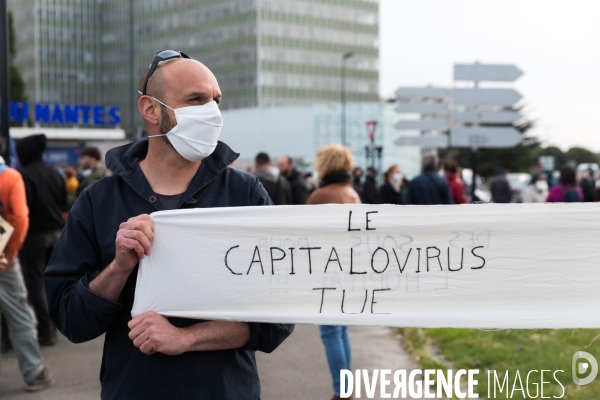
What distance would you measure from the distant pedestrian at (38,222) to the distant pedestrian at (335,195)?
11.2ft

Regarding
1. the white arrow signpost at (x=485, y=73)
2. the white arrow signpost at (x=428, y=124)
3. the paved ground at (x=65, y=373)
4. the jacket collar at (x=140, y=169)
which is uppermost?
the white arrow signpost at (x=485, y=73)

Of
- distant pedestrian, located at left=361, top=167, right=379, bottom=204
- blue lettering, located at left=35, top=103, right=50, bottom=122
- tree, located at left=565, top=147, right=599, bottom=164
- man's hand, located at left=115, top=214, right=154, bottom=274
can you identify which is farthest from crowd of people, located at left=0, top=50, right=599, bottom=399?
tree, located at left=565, top=147, right=599, bottom=164

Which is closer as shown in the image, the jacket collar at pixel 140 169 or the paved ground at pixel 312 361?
the jacket collar at pixel 140 169

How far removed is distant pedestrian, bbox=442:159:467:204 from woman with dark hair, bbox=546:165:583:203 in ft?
9.04

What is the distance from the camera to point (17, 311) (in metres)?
6.39

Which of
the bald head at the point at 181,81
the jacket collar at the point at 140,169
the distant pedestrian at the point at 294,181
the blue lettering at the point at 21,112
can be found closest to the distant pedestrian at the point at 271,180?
the distant pedestrian at the point at 294,181

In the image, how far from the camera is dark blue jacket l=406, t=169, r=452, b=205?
34.9 ft

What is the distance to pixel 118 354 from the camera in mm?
2668

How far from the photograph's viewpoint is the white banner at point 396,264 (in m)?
2.96

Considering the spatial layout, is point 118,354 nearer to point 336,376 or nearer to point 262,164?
point 336,376

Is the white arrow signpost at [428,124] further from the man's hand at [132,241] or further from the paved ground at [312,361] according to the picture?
the man's hand at [132,241]

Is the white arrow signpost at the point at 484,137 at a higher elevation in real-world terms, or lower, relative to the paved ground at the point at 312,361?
higher

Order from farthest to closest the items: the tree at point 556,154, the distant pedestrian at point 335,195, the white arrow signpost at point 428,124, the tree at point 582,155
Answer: the tree at point 582,155
the tree at point 556,154
the white arrow signpost at point 428,124
the distant pedestrian at point 335,195

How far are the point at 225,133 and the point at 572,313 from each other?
6273 centimetres
